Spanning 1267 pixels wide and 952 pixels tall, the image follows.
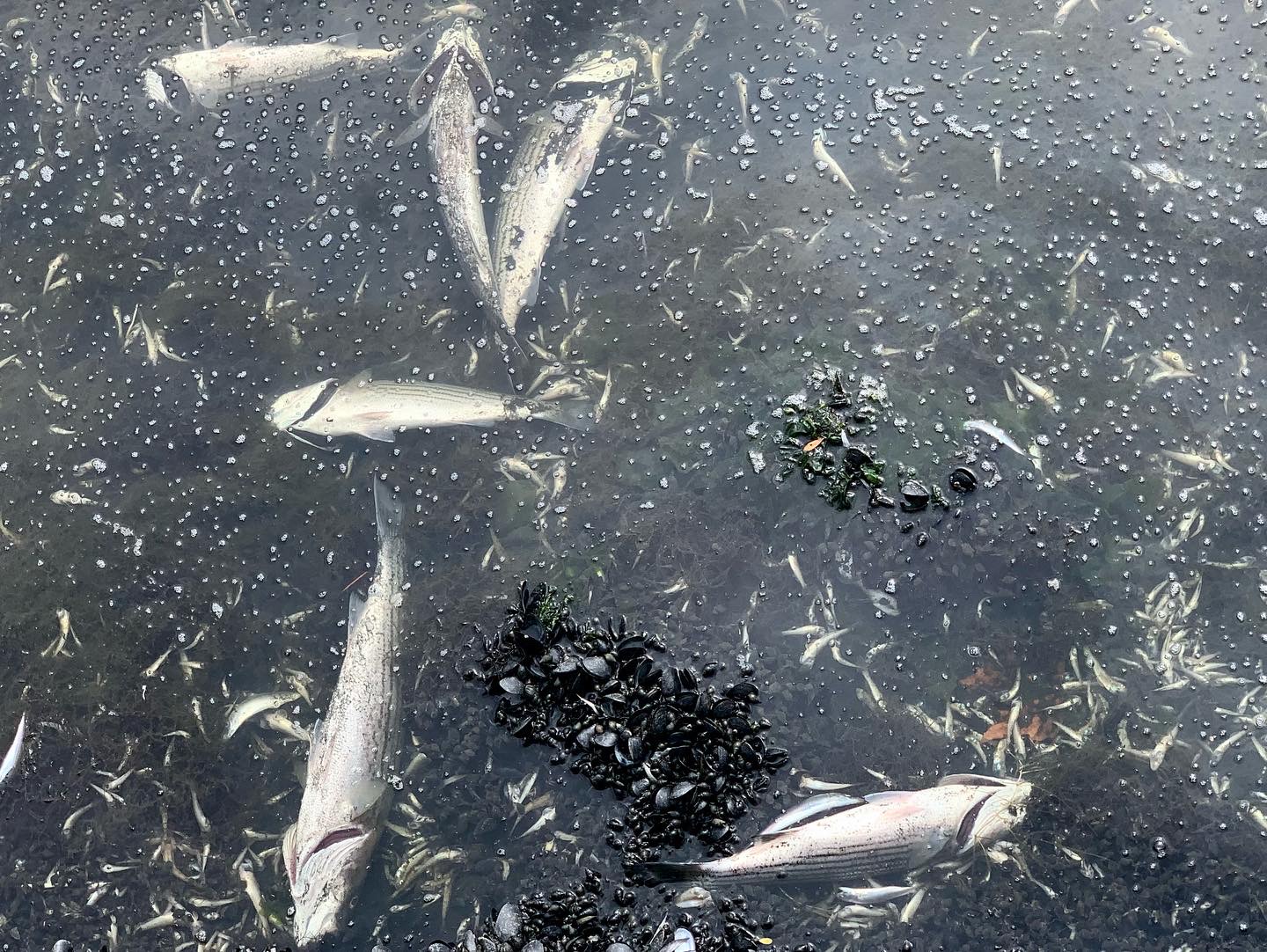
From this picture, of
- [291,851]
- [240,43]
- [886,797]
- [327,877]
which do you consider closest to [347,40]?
[240,43]

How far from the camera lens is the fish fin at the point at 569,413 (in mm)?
4441

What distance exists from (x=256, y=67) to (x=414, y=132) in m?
0.92

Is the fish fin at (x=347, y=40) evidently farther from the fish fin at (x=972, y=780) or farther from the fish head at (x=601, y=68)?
the fish fin at (x=972, y=780)

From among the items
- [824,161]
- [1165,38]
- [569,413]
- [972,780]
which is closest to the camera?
[972,780]

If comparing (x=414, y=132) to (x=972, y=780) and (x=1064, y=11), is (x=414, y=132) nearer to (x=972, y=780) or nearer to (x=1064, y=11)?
(x=1064, y=11)

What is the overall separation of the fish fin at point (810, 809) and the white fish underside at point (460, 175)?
101 inches

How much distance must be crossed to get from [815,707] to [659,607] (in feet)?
2.50

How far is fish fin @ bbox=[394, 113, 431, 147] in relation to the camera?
487cm

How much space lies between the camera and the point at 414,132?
488cm

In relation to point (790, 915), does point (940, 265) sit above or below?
above

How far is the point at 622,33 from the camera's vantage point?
4984mm

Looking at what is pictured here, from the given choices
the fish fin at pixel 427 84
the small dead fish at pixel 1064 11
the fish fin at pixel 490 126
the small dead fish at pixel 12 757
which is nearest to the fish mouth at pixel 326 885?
the small dead fish at pixel 12 757

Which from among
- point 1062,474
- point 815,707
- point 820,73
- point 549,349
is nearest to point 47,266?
point 549,349

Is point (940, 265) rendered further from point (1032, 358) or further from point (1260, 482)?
point (1260, 482)
